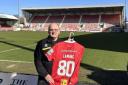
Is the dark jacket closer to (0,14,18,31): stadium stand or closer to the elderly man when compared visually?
the elderly man

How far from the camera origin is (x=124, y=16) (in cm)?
8462

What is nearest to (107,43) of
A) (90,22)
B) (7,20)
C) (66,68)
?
(66,68)

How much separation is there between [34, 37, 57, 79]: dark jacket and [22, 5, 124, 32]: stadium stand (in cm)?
7007

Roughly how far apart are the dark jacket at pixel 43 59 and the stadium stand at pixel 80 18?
7007 centimetres

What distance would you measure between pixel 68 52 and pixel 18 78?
2.56m

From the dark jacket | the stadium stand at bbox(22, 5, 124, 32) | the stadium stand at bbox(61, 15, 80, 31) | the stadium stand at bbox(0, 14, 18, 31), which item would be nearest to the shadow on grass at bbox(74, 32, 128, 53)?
the dark jacket

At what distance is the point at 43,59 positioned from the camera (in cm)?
559

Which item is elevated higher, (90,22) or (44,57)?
(44,57)

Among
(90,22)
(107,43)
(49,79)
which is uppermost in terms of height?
(90,22)

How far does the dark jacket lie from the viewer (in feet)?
17.9

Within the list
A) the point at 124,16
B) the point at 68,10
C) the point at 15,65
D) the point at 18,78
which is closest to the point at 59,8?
A: the point at 68,10

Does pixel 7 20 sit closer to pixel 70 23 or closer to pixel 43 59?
pixel 70 23

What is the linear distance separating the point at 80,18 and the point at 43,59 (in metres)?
81.0

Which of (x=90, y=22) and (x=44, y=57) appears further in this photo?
(x=90, y=22)
